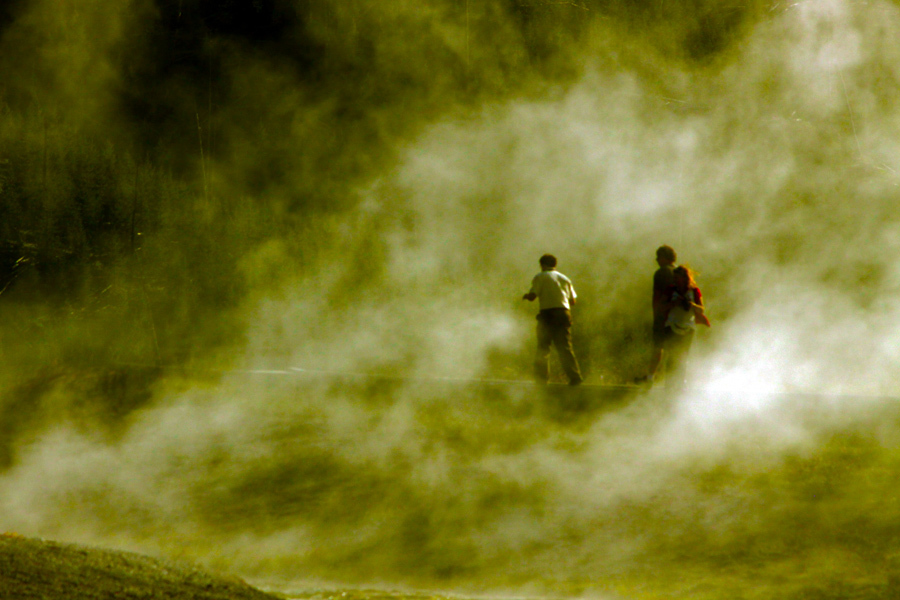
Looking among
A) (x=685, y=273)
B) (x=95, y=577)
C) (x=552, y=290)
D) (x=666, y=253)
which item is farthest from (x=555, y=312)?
(x=95, y=577)

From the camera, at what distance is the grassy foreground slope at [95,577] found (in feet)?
10.6

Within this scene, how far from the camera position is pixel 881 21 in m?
14.9

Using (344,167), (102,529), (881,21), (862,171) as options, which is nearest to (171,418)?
(102,529)

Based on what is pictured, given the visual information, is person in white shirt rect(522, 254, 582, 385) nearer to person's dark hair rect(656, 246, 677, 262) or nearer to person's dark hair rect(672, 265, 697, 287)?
person's dark hair rect(656, 246, 677, 262)

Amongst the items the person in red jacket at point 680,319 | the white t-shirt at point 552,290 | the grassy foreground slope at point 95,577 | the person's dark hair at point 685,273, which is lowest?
the grassy foreground slope at point 95,577

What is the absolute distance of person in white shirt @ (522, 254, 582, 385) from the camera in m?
7.36

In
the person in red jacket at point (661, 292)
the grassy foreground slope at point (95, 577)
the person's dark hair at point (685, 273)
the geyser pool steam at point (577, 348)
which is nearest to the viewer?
the grassy foreground slope at point (95, 577)

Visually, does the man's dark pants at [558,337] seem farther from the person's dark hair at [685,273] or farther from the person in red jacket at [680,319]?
the person's dark hair at [685,273]

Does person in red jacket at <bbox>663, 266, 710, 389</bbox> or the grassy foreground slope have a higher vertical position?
person in red jacket at <bbox>663, 266, 710, 389</bbox>

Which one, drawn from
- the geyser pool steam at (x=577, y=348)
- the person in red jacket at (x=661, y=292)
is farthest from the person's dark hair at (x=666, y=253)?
the geyser pool steam at (x=577, y=348)

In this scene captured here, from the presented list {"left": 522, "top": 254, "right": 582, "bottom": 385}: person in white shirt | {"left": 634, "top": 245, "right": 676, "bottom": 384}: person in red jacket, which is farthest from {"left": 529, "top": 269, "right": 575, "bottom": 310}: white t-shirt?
{"left": 634, "top": 245, "right": 676, "bottom": 384}: person in red jacket

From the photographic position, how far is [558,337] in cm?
744

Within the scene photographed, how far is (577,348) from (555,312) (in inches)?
292

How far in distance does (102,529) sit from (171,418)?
177 centimetres
